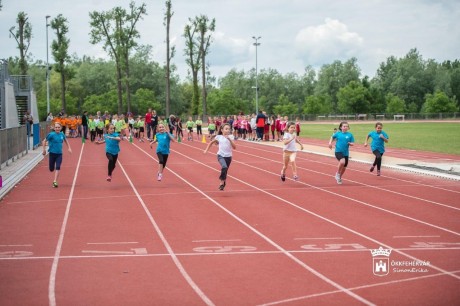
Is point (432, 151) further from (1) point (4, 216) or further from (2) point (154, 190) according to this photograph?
(1) point (4, 216)

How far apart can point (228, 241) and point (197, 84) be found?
81.1m

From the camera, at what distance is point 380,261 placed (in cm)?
962

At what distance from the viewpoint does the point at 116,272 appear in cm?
893

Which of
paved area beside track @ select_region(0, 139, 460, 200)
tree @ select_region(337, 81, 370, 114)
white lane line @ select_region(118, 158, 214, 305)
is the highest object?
tree @ select_region(337, 81, 370, 114)

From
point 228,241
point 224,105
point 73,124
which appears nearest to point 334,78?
point 224,105

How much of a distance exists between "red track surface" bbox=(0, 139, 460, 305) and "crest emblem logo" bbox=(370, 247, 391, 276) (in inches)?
3.6

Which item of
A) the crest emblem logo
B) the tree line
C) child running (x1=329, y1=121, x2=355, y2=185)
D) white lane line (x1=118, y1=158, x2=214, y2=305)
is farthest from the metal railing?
the tree line

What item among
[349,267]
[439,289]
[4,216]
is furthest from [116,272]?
[4,216]

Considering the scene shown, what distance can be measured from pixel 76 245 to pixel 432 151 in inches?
1013

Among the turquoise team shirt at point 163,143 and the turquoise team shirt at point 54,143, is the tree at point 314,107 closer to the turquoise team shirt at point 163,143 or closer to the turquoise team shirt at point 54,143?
the turquoise team shirt at point 163,143

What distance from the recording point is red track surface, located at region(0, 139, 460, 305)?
798 cm

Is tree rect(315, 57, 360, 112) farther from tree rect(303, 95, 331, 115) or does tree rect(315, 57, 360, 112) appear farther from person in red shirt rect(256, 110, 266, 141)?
person in red shirt rect(256, 110, 266, 141)

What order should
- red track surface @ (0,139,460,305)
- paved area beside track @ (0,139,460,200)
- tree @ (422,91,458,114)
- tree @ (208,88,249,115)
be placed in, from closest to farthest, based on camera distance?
red track surface @ (0,139,460,305)
paved area beside track @ (0,139,460,200)
tree @ (208,88,249,115)
tree @ (422,91,458,114)

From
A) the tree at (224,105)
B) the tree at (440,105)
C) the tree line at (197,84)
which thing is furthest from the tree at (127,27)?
the tree at (440,105)
